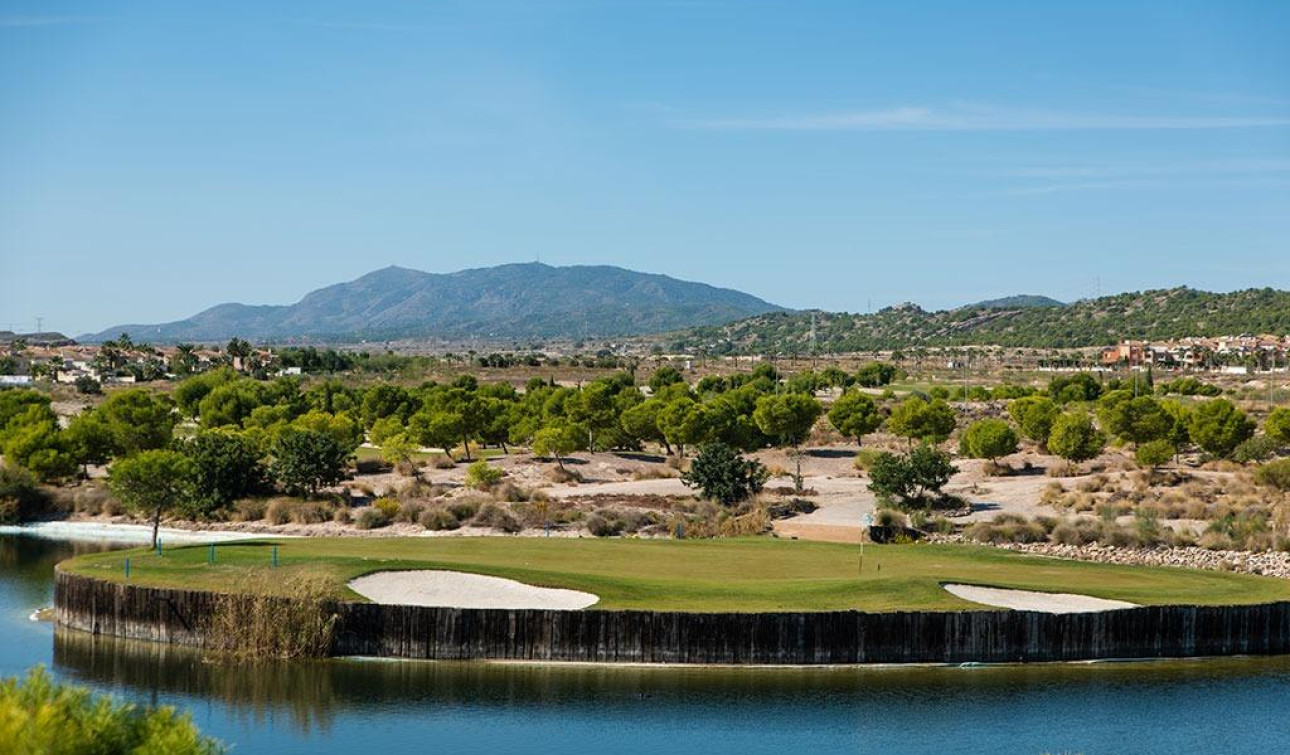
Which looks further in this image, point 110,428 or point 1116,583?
point 110,428

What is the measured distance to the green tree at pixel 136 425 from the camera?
65.3 metres

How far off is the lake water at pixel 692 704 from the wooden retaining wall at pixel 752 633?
0.46 meters

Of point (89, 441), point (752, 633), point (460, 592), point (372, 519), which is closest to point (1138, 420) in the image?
point (372, 519)

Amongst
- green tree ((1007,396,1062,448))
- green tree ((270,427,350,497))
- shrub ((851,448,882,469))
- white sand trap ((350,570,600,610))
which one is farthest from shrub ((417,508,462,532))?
green tree ((1007,396,1062,448))

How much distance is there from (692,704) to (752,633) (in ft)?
10.6

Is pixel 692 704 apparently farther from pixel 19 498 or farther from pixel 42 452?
pixel 42 452

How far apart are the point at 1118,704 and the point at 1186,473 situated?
37.1 m

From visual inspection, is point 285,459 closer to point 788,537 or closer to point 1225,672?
point 788,537

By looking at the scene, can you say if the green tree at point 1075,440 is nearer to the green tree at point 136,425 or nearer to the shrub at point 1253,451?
the shrub at point 1253,451

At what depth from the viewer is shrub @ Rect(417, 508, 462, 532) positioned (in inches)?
2008

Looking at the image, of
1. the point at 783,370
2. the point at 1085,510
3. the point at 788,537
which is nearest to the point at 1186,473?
the point at 1085,510

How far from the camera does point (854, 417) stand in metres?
79.8

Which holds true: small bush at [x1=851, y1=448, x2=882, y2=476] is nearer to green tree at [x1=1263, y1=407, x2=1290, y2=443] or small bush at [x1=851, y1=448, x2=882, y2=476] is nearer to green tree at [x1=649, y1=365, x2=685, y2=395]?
green tree at [x1=1263, y1=407, x2=1290, y2=443]

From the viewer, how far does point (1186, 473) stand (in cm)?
6350
